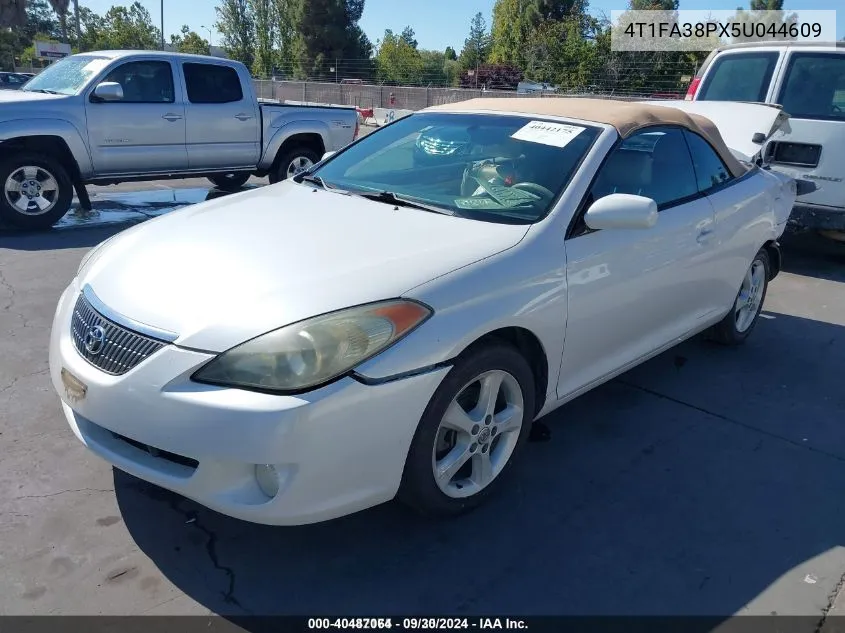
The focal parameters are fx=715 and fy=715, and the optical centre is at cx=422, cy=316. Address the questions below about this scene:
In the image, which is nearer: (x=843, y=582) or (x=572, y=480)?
(x=843, y=582)

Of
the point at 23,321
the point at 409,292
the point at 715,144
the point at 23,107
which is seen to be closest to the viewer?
the point at 409,292

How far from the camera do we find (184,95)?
8.70 meters

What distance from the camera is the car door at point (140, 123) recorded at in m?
7.98

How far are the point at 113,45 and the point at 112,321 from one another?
70734mm

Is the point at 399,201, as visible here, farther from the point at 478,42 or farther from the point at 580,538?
the point at 478,42

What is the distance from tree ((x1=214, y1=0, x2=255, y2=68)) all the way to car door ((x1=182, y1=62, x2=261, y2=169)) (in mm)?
61540

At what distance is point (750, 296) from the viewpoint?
4.99 meters

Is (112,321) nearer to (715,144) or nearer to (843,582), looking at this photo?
(843,582)

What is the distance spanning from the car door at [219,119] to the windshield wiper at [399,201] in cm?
602

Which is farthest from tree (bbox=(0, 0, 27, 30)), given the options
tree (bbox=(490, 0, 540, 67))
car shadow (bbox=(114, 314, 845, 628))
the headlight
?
the headlight

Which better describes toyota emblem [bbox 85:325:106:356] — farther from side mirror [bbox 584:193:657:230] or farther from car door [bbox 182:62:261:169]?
car door [bbox 182:62:261:169]

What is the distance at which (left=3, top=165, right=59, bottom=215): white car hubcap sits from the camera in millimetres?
7332

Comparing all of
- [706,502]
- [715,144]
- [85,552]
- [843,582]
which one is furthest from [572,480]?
[715,144]

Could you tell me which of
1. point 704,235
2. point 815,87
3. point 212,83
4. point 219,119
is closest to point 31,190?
point 219,119
